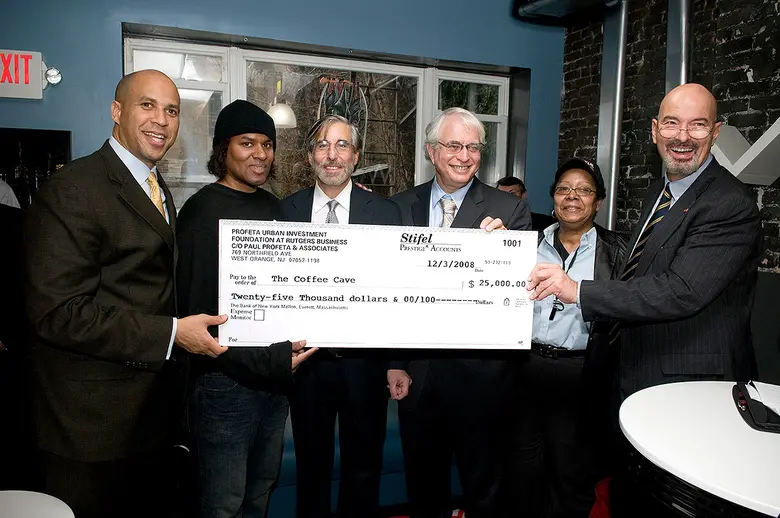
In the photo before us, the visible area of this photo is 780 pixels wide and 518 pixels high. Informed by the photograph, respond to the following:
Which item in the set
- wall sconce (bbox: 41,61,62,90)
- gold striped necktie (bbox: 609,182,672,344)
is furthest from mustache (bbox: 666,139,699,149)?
wall sconce (bbox: 41,61,62,90)

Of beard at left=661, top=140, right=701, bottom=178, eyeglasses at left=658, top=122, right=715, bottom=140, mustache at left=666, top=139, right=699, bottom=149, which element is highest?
eyeglasses at left=658, top=122, right=715, bottom=140

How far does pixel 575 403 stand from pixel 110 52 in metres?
4.28

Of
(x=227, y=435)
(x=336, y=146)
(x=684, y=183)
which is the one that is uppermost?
(x=336, y=146)

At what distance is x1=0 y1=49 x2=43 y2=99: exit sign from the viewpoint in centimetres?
425

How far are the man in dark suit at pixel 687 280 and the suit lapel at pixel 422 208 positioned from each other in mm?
589

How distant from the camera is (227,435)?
6.72 feet

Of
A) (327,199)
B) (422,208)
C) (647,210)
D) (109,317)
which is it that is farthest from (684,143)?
(109,317)

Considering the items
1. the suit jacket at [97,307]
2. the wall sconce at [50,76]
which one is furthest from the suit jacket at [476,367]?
the wall sconce at [50,76]

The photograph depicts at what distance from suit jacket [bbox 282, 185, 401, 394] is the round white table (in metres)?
0.95

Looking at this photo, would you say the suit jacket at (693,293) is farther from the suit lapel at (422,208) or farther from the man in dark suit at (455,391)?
the suit lapel at (422,208)

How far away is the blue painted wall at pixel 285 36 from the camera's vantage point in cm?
438

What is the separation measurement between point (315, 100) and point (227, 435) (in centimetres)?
397

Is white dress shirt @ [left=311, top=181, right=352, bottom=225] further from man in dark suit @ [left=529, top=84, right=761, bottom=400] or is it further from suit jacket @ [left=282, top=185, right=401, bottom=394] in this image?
man in dark suit @ [left=529, top=84, right=761, bottom=400]

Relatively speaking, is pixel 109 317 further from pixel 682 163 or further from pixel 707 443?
pixel 682 163
